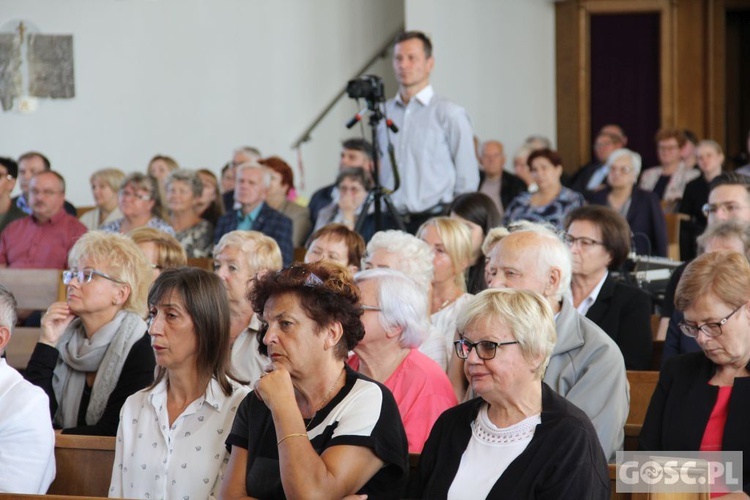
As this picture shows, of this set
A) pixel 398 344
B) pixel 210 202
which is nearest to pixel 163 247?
pixel 398 344

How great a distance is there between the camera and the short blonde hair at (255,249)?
402 centimetres

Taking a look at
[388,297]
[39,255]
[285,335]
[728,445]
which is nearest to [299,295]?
[285,335]

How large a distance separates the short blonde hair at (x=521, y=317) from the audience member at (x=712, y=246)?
132cm

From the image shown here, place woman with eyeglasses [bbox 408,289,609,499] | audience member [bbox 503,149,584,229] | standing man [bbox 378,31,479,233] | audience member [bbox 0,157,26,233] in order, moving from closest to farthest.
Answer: woman with eyeglasses [bbox 408,289,609,499], standing man [bbox 378,31,479,233], audience member [bbox 503,149,584,229], audience member [bbox 0,157,26,233]

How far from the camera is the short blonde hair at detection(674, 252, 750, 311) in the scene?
2771 millimetres

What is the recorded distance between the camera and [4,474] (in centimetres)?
280

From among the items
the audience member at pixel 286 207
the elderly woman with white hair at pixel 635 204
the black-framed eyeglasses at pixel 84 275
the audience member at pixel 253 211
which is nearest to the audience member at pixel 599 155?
the elderly woman with white hair at pixel 635 204

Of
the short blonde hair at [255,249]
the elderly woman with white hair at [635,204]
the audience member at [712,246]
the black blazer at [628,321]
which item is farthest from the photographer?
the elderly woman with white hair at [635,204]

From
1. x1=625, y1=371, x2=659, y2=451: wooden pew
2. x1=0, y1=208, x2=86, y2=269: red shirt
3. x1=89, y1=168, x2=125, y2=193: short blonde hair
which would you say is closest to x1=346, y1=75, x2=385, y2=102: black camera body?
x1=0, y1=208, x2=86, y2=269: red shirt

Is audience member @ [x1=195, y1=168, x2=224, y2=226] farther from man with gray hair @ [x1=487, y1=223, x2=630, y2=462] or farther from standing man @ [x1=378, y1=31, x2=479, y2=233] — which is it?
man with gray hair @ [x1=487, y1=223, x2=630, y2=462]

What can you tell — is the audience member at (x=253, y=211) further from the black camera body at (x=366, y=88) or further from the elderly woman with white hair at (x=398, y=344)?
the elderly woman with white hair at (x=398, y=344)

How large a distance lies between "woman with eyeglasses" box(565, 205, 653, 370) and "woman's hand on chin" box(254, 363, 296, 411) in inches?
69.1

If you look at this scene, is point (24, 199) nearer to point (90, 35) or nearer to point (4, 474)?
point (90, 35)

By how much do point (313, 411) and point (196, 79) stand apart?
24.1 feet
